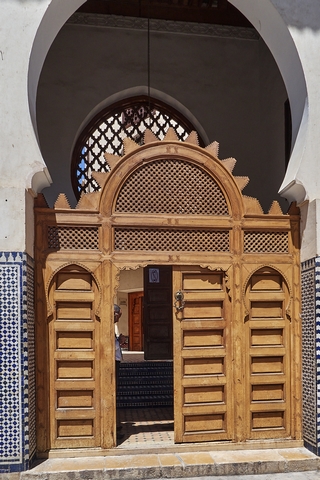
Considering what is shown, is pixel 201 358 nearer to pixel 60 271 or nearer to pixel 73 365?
pixel 73 365

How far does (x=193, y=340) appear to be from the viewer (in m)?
4.05

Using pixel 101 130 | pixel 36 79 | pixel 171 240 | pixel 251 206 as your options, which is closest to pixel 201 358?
pixel 171 240

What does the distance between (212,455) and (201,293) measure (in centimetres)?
114

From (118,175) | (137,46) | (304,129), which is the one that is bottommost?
(118,175)

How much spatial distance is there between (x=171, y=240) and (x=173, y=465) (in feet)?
5.05

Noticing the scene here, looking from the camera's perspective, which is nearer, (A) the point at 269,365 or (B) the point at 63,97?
(A) the point at 269,365

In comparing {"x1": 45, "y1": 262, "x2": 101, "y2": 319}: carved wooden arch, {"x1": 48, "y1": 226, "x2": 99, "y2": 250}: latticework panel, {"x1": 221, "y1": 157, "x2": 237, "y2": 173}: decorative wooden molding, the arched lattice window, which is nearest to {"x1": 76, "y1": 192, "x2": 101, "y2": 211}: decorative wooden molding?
{"x1": 48, "y1": 226, "x2": 99, "y2": 250}: latticework panel

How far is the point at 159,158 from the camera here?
4.07m

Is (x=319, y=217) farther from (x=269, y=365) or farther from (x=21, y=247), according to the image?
(x=21, y=247)

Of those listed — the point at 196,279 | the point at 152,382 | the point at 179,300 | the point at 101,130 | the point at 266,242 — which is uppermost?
the point at 101,130

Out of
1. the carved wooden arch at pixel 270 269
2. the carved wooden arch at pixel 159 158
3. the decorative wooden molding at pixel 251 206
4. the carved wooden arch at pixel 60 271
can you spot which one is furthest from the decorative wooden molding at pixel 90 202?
the carved wooden arch at pixel 270 269

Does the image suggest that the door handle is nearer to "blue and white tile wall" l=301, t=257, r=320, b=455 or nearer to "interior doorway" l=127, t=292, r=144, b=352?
"blue and white tile wall" l=301, t=257, r=320, b=455

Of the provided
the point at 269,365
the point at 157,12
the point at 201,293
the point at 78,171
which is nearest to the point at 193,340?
the point at 201,293

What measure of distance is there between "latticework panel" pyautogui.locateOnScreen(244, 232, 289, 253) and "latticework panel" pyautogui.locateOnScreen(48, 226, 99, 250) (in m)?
1.13
